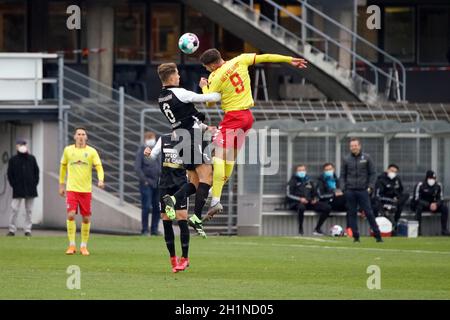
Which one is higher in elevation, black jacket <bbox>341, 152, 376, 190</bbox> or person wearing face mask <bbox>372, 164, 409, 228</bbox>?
black jacket <bbox>341, 152, 376, 190</bbox>

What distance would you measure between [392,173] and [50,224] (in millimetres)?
8385

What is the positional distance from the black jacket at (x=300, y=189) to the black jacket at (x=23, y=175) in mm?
5827

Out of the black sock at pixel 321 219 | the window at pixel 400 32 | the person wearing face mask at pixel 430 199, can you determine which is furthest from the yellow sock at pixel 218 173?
the window at pixel 400 32

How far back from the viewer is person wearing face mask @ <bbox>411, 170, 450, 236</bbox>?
35656mm

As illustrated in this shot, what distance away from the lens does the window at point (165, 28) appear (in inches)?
1890

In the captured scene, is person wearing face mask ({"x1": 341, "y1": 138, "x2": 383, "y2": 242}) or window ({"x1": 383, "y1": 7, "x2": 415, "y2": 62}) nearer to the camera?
person wearing face mask ({"x1": 341, "y1": 138, "x2": 383, "y2": 242})

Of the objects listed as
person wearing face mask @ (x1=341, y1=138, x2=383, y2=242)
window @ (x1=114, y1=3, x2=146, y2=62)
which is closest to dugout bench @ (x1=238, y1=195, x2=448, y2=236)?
person wearing face mask @ (x1=341, y1=138, x2=383, y2=242)

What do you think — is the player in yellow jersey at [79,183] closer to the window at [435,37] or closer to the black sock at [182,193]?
the black sock at [182,193]

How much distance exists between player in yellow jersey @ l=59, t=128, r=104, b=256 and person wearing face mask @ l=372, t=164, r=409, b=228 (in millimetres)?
10599

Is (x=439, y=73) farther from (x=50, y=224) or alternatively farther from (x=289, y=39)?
(x=50, y=224)

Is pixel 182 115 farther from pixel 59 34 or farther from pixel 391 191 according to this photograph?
pixel 59 34

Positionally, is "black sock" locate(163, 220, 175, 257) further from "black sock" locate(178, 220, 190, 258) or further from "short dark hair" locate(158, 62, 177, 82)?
"short dark hair" locate(158, 62, 177, 82)

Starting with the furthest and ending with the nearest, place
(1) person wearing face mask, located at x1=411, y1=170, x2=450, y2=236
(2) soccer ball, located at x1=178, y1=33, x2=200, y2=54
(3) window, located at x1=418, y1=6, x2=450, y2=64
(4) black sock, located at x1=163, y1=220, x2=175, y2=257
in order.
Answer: (3) window, located at x1=418, y1=6, x2=450, y2=64
(1) person wearing face mask, located at x1=411, y1=170, x2=450, y2=236
(4) black sock, located at x1=163, y1=220, x2=175, y2=257
(2) soccer ball, located at x1=178, y1=33, x2=200, y2=54

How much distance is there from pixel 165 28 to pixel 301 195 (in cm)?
1440
